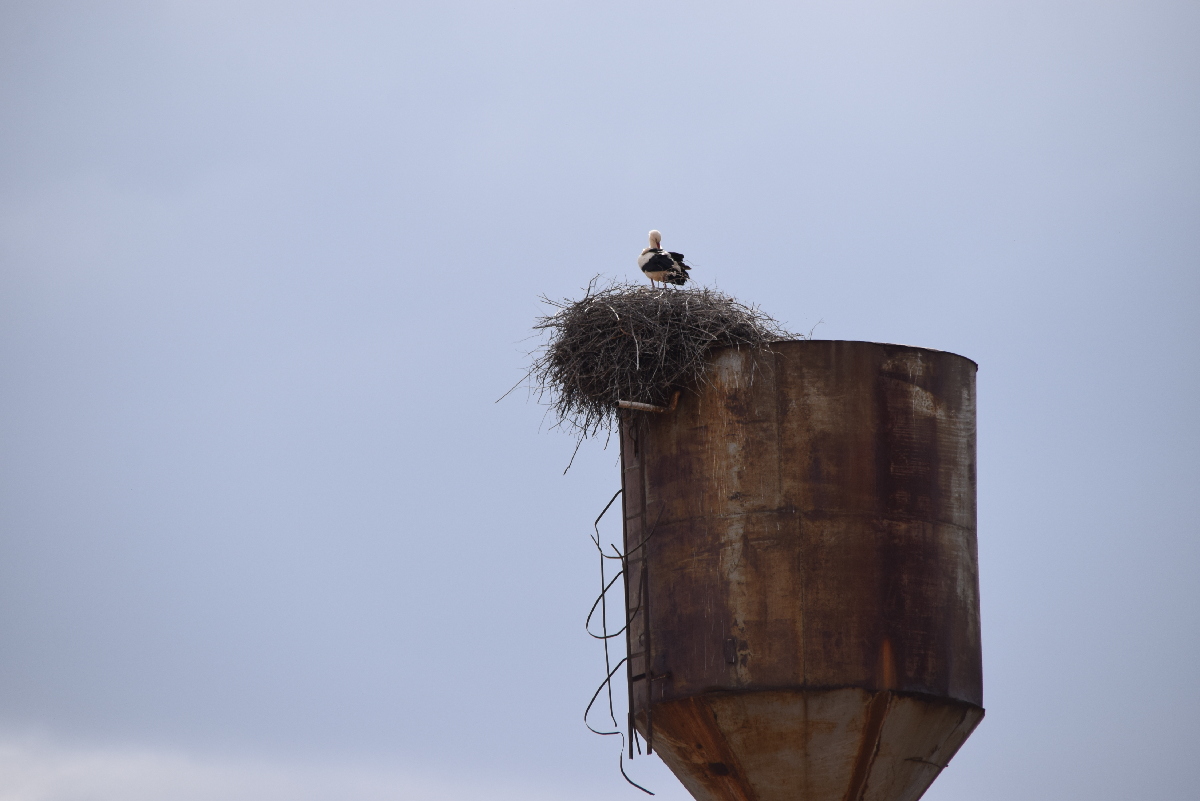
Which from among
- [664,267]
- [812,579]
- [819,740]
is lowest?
[819,740]

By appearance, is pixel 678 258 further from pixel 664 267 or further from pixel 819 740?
pixel 819 740

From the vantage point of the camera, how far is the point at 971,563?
15742 mm

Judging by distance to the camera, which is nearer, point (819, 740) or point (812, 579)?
point (819, 740)

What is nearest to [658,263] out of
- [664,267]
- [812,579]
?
[664,267]

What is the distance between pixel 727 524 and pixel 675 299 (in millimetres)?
2585

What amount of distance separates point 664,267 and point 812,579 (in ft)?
17.0

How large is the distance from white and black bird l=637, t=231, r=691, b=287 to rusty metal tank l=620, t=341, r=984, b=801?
3224 mm

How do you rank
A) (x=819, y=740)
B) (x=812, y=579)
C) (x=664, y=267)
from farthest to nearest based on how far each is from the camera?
(x=664, y=267), (x=812, y=579), (x=819, y=740)

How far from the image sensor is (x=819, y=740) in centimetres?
1484

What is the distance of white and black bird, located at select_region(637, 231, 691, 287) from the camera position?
19.0 meters

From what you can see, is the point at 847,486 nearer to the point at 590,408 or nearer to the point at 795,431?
the point at 795,431

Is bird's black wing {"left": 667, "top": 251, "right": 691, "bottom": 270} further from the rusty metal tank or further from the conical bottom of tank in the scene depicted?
the conical bottom of tank

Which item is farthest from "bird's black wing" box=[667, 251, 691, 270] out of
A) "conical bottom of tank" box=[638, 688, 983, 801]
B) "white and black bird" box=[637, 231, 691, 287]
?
"conical bottom of tank" box=[638, 688, 983, 801]

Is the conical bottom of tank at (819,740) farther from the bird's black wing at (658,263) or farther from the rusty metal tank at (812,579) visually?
the bird's black wing at (658,263)
